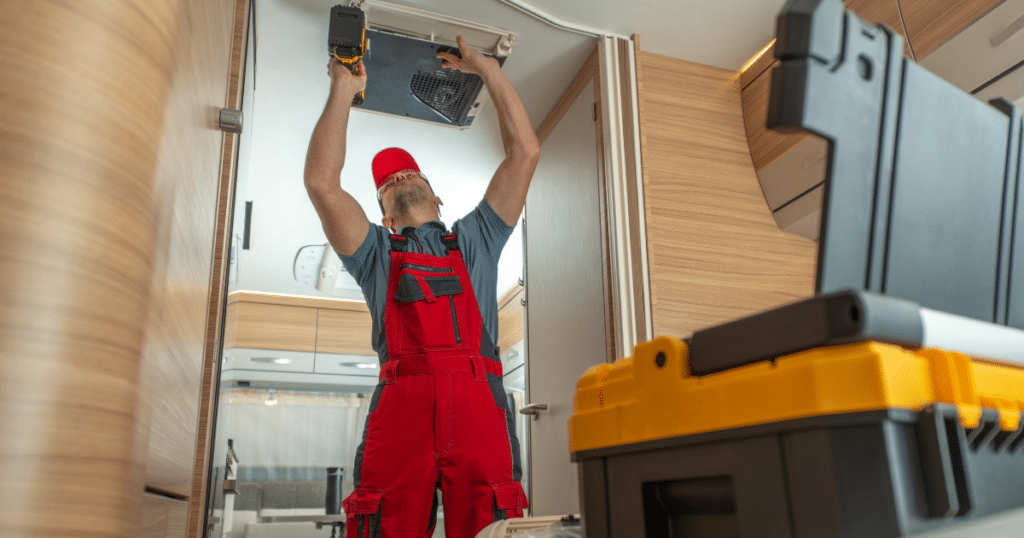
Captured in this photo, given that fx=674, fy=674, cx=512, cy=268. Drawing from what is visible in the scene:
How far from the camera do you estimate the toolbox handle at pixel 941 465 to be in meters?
0.34

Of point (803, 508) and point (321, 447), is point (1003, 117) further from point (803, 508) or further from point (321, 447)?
point (321, 447)

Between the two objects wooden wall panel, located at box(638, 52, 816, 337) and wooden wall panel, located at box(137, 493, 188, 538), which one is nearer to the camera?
wooden wall panel, located at box(137, 493, 188, 538)

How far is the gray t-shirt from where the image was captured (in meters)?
1.69

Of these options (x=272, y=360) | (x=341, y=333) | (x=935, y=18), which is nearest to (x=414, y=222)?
(x=935, y=18)

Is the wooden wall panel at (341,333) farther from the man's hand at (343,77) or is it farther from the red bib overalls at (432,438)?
the red bib overalls at (432,438)

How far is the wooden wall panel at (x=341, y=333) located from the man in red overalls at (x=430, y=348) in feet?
10.9

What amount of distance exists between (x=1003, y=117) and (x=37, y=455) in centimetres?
74

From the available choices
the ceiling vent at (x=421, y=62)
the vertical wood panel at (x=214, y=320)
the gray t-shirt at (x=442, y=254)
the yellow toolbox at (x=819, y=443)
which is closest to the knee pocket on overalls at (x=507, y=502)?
the gray t-shirt at (x=442, y=254)

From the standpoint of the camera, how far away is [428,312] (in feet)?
5.18

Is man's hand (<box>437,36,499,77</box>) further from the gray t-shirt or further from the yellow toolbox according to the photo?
the yellow toolbox

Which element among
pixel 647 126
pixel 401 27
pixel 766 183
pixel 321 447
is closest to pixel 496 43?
pixel 401 27

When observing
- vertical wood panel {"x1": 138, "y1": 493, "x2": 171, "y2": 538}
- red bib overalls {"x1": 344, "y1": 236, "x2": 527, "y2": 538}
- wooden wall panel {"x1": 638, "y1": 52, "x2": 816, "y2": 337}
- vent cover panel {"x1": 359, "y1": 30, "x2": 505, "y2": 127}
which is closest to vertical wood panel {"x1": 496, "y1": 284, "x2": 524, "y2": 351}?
vent cover panel {"x1": 359, "y1": 30, "x2": 505, "y2": 127}

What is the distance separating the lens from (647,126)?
7.41 feet

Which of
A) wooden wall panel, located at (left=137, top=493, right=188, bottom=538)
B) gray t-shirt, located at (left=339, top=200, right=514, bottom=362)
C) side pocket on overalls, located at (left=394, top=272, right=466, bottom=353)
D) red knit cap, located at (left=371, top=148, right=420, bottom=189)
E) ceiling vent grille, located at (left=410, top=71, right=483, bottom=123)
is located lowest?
wooden wall panel, located at (left=137, top=493, right=188, bottom=538)
